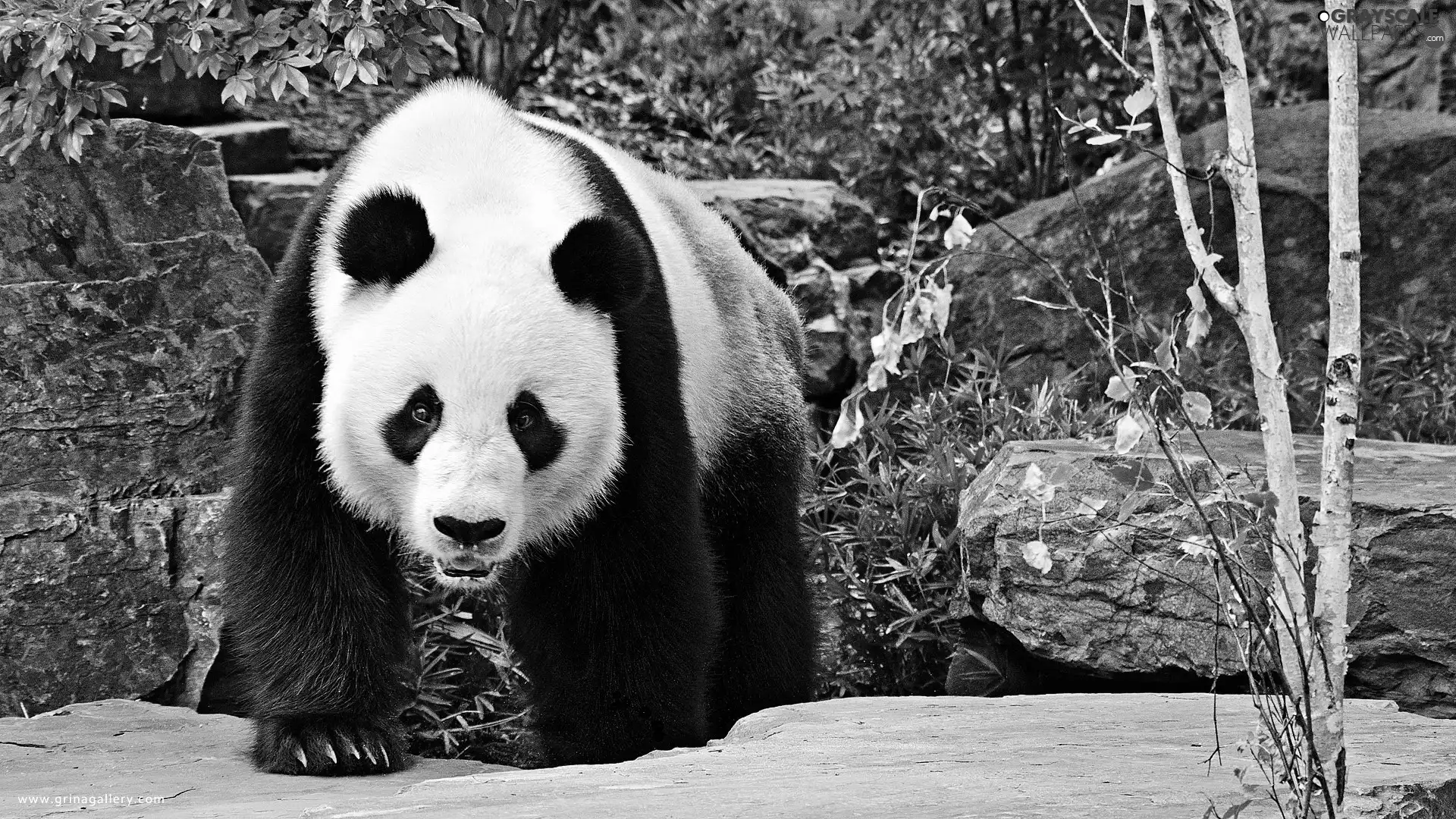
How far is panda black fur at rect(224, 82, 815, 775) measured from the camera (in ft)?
11.0

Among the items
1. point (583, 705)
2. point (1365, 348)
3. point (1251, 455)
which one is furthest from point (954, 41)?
point (583, 705)

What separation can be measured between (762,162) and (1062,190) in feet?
6.00

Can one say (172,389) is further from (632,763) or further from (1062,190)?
(1062,190)

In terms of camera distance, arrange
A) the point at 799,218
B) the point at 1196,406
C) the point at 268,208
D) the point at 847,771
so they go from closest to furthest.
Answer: the point at 1196,406, the point at 847,771, the point at 268,208, the point at 799,218

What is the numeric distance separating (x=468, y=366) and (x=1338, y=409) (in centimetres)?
180

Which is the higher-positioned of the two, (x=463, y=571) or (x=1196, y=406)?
(x=1196, y=406)

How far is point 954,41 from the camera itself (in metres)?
8.55

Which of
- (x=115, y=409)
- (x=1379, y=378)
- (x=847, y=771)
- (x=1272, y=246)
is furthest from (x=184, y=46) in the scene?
(x=1379, y=378)

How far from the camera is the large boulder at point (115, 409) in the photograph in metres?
4.70

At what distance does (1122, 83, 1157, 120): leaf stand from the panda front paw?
234 centimetres

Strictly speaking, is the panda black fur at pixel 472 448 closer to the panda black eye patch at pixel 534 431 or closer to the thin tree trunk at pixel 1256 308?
the panda black eye patch at pixel 534 431

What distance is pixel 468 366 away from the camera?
328cm

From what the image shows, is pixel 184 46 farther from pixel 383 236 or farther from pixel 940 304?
pixel 940 304

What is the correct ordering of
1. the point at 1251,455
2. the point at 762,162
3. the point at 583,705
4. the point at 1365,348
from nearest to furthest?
1. the point at 583,705
2. the point at 1251,455
3. the point at 1365,348
4. the point at 762,162
